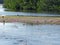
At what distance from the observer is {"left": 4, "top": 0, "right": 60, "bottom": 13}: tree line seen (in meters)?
68.9

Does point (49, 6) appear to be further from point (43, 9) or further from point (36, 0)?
point (36, 0)

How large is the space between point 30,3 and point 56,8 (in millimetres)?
11439

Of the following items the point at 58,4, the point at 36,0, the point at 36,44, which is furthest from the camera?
the point at 36,0

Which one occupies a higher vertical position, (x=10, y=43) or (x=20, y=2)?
(x=10, y=43)

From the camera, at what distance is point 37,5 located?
7619 cm

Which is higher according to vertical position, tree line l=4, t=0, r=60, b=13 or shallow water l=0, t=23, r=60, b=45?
shallow water l=0, t=23, r=60, b=45

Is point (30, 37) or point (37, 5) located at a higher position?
point (30, 37)

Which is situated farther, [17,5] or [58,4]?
[17,5]

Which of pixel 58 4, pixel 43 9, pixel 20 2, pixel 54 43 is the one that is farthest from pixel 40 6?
pixel 54 43

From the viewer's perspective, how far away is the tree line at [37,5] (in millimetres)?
68869

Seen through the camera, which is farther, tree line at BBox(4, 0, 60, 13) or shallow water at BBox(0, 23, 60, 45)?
tree line at BBox(4, 0, 60, 13)

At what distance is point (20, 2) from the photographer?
3344 inches

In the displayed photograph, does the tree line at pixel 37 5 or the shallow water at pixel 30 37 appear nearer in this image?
the shallow water at pixel 30 37

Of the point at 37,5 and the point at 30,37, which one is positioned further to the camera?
the point at 37,5
